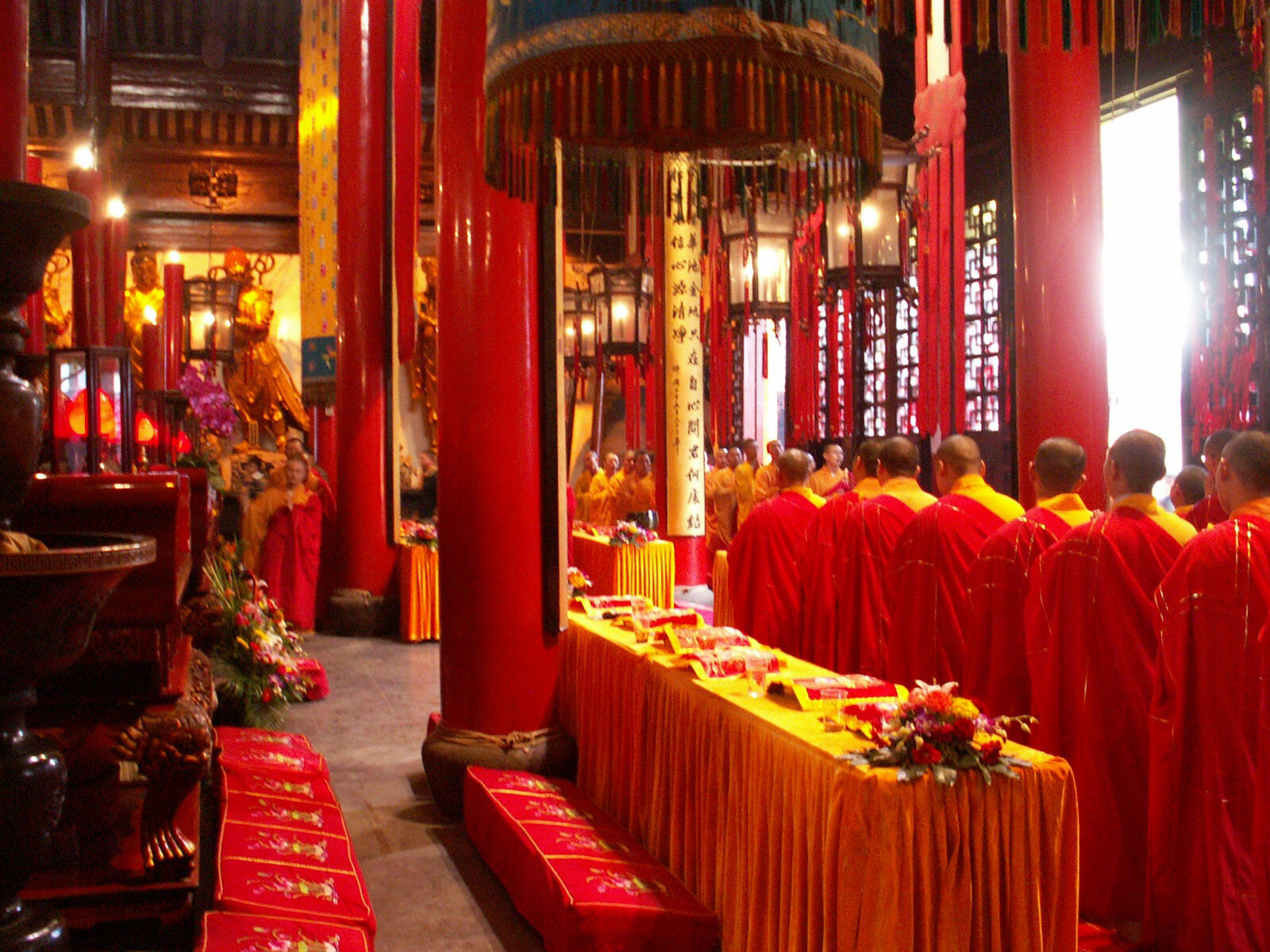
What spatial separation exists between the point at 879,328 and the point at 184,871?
994 cm

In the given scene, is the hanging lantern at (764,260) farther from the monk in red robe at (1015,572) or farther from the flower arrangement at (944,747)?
Answer: the flower arrangement at (944,747)

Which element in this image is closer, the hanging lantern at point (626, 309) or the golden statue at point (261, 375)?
the hanging lantern at point (626, 309)

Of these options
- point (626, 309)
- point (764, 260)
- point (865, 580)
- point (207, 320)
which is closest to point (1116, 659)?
point (865, 580)

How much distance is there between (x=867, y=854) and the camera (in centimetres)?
236

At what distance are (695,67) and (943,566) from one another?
2.76 meters

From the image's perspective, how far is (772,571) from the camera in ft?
19.1

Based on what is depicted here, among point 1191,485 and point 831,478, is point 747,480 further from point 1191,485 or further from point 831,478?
point 1191,485

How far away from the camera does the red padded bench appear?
2.94 m

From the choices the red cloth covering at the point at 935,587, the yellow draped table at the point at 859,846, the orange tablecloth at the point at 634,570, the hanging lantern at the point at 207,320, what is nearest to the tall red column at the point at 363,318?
the hanging lantern at the point at 207,320

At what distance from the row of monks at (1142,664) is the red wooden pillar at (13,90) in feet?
10.8

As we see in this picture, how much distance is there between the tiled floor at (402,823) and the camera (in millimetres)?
3354

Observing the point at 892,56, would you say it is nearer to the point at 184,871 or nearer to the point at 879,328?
the point at 879,328

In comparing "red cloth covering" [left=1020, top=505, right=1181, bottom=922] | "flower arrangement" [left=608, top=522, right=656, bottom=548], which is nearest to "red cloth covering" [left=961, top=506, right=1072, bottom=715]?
"red cloth covering" [left=1020, top=505, right=1181, bottom=922]

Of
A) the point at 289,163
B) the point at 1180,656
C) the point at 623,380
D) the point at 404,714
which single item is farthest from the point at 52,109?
the point at 1180,656
